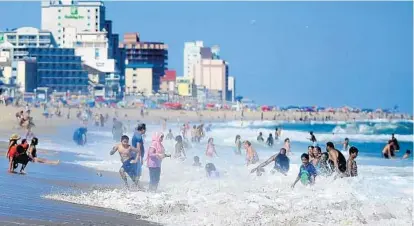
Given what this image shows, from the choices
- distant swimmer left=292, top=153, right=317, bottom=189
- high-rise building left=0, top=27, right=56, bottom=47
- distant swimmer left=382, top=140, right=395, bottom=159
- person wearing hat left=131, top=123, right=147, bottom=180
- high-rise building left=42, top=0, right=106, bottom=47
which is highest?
high-rise building left=42, top=0, right=106, bottom=47

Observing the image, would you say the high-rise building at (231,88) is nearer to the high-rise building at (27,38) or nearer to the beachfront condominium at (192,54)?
the beachfront condominium at (192,54)

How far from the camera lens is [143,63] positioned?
14850 cm

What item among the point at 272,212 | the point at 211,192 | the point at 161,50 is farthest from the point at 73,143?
the point at 161,50

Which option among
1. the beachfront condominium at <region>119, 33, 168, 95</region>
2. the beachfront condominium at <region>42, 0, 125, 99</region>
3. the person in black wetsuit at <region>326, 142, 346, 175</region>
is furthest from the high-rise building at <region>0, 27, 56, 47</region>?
the person in black wetsuit at <region>326, 142, 346, 175</region>

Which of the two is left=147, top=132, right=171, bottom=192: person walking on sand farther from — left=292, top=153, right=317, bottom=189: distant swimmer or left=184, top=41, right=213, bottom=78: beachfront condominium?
left=184, top=41, right=213, bottom=78: beachfront condominium

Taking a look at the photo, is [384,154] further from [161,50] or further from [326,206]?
[161,50]

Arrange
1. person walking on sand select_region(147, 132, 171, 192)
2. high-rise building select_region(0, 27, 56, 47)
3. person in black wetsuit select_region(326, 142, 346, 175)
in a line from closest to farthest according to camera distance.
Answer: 1. person walking on sand select_region(147, 132, 171, 192)
2. person in black wetsuit select_region(326, 142, 346, 175)
3. high-rise building select_region(0, 27, 56, 47)

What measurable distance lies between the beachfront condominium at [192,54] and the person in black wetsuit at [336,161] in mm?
166119

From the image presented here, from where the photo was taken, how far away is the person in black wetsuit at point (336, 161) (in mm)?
13891

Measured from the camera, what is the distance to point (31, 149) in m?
16.0

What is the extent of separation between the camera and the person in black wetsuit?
13891 mm

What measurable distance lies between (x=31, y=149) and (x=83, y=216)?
267 inches

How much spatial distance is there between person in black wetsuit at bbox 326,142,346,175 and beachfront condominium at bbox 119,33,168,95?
117 meters

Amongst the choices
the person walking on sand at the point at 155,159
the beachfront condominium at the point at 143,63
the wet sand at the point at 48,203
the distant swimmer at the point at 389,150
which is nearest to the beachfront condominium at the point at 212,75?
the beachfront condominium at the point at 143,63
